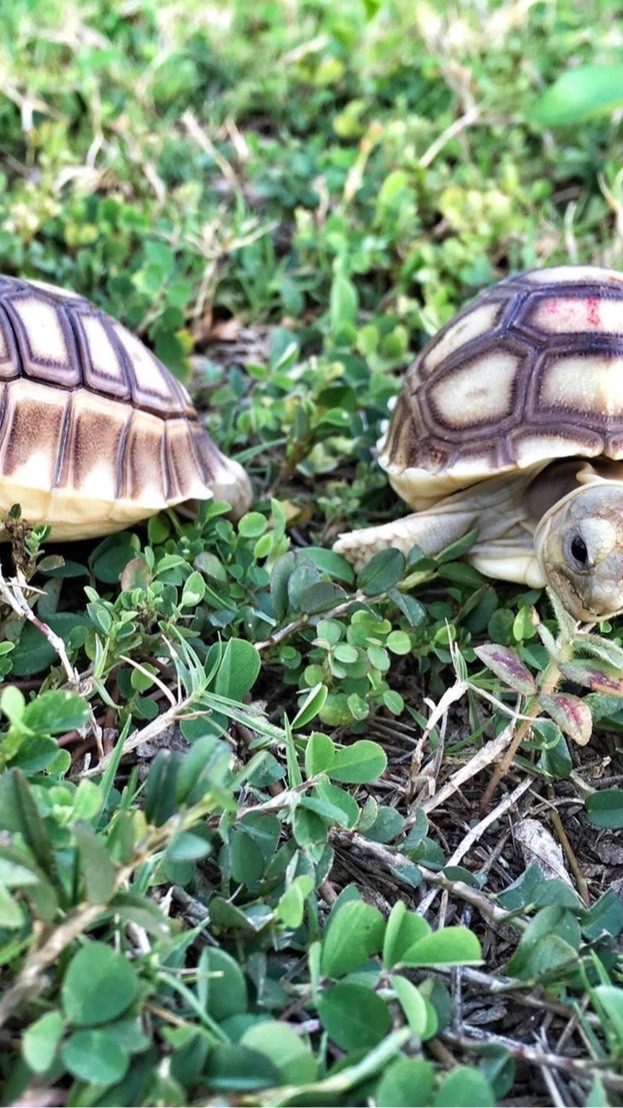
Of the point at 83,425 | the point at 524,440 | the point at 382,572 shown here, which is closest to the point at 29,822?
the point at 382,572

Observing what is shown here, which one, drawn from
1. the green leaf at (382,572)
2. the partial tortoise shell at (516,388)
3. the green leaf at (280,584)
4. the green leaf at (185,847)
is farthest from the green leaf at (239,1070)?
the partial tortoise shell at (516,388)

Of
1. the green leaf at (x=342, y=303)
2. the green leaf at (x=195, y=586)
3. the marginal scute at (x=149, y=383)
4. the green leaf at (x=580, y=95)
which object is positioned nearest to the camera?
the green leaf at (x=195, y=586)

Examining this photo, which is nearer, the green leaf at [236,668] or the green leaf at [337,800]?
the green leaf at [337,800]

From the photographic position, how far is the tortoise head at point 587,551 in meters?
1.72

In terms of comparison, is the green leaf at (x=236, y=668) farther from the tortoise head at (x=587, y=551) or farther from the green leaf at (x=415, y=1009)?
the tortoise head at (x=587, y=551)

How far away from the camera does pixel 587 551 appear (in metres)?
1.75

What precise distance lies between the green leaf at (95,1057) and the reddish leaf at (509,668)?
771mm

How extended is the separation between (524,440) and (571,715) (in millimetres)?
718

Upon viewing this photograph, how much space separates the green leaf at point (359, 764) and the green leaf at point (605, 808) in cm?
42

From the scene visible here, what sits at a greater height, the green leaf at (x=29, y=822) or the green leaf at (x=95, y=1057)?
the green leaf at (x=29, y=822)

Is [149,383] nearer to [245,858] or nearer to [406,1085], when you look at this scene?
[245,858]

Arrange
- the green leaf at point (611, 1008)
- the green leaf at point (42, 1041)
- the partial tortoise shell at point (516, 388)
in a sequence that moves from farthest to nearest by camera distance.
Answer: the partial tortoise shell at point (516, 388)
the green leaf at point (611, 1008)
the green leaf at point (42, 1041)

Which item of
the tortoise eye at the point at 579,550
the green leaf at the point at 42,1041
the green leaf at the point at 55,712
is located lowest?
the green leaf at the point at 42,1041

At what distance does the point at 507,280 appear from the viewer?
2.27 m
